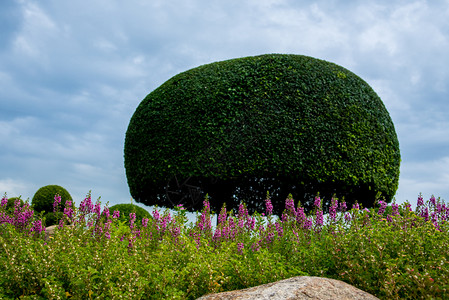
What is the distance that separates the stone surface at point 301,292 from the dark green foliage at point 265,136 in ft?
21.5

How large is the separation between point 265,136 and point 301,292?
695cm

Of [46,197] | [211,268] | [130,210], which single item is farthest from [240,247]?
[46,197]

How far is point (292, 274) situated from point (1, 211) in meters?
5.63

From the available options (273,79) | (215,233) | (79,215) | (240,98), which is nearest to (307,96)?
(273,79)

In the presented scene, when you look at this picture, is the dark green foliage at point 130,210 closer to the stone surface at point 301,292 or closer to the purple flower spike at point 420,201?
the purple flower spike at point 420,201

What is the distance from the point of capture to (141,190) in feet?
37.0

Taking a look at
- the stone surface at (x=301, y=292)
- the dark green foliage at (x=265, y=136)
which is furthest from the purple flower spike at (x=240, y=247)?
the dark green foliage at (x=265, y=136)

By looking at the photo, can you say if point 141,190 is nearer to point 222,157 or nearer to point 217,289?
point 222,157

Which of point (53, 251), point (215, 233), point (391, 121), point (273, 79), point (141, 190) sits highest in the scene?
point (273, 79)

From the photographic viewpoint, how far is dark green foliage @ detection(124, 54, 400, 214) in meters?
9.73

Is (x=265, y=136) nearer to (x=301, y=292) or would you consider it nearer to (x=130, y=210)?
(x=130, y=210)

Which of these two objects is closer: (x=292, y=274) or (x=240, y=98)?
(x=292, y=274)

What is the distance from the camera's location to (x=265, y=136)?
382 inches

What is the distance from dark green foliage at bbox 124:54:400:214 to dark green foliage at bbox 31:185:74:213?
13.8ft
